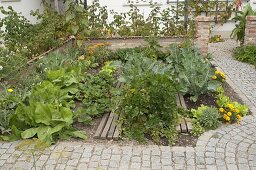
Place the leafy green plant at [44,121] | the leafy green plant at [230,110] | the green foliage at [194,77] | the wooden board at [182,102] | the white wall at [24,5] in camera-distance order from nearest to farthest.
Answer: the leafy green plant at [44,121] → the leafy green plant at [230,110] → the wooden board at [182,102] → the green foliage at [194,77] → the white wall at [24,5]

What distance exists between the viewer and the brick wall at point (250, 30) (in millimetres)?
8445

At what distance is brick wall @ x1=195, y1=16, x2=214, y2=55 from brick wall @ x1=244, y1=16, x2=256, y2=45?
1.27 meters

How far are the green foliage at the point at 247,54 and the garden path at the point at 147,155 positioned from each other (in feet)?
13.7

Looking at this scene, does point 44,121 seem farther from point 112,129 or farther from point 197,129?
point 197,129

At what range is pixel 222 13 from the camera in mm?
11094

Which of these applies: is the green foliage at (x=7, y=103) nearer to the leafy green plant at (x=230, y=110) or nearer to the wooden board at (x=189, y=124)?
the wooden board at (x=189, y=124)

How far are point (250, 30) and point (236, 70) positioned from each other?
1.86 meters

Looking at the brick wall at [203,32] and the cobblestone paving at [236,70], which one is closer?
the cobblestone paving at [236,70]

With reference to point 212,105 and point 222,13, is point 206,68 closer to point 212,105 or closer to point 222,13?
→ point 212,105

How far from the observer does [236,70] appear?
729 cm

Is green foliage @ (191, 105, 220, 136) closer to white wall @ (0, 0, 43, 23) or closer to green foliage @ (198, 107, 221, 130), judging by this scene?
green foliage @ (198, 107, 221, 130)

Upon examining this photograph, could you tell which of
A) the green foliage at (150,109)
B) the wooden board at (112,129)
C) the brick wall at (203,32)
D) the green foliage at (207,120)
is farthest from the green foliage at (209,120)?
the brick wall at (203,32)

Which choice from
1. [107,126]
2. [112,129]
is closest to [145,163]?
[112,129]

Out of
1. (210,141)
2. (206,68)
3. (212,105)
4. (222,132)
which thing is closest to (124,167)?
(210,141)
